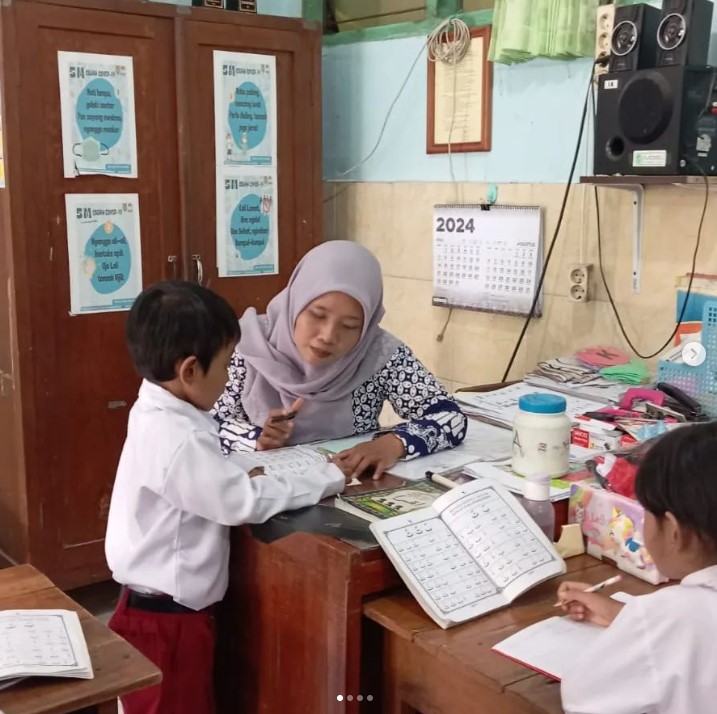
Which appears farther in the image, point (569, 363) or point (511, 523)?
point (569, 363)

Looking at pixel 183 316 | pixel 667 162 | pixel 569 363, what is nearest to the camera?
pixel 183 316

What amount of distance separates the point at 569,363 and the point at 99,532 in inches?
62.6

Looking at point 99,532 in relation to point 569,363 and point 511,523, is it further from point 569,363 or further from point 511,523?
point 511,523

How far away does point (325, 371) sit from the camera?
7.02 ft

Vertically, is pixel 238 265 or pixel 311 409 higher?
pixel 238 265

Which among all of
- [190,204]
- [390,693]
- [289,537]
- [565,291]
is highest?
[190,204]

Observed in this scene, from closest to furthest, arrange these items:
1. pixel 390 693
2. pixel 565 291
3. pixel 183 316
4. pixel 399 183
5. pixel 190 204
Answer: pixel 390 693
pixel 183 316
pixel 565 291
pixel 190 204
pixel 399 183

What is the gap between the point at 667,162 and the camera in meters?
2.27

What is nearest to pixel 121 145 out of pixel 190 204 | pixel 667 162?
pixel 190 204

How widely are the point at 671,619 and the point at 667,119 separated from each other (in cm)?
152

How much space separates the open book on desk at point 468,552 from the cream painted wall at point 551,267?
117cm

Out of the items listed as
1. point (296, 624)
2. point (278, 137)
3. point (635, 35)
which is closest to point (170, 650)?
point (296, 624)

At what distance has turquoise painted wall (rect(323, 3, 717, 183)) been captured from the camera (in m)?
2.73

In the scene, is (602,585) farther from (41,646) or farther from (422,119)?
(422,119)
